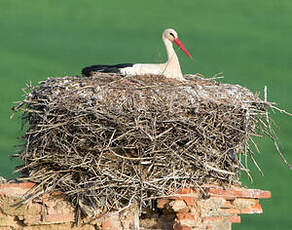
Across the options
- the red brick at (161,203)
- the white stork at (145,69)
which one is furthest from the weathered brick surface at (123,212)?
the white stork at (145,69)

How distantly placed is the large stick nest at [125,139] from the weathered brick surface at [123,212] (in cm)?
10

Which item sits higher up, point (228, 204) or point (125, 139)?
point (125, 139)

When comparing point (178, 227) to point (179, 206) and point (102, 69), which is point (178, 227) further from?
point (102, 69)

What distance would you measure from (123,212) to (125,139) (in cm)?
68

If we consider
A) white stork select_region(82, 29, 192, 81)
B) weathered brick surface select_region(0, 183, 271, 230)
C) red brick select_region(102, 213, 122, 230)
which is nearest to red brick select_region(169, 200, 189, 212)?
weathered brick surface select_region(0, 183, 271, 230)

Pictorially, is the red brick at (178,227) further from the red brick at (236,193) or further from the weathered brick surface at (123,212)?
the red brick at (236,193)

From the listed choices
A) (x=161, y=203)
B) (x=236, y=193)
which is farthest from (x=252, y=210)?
(x=161, y=203)

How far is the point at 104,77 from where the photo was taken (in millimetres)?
7500

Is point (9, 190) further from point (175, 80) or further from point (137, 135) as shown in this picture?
point (175, 80)

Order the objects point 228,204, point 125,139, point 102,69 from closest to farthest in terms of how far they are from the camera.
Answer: point 125,139, point 228,204, point 102,69

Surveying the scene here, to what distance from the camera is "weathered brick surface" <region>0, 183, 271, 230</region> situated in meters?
6.86

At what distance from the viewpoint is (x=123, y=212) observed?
699cm

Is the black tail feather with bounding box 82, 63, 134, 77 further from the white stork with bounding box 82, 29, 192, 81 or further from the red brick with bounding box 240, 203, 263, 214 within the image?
the red brick with bounding box 240, 203, 263, 214

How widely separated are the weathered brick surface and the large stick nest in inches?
3.9
